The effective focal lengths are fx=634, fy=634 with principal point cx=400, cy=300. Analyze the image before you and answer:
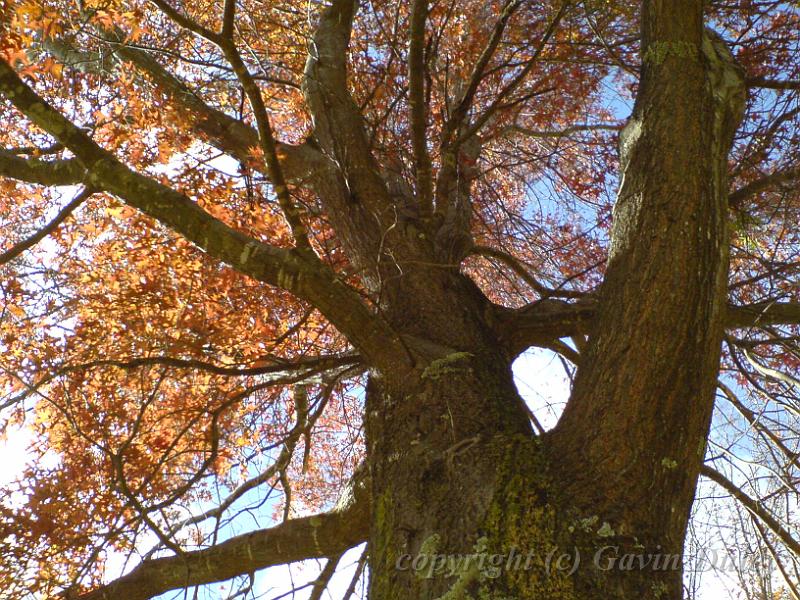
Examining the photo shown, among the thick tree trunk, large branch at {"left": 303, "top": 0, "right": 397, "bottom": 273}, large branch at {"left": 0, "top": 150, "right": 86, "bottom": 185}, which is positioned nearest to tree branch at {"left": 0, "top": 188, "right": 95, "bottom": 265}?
large branch at {"left": 0, "top": 150, "right": 86, "bottom": 185}

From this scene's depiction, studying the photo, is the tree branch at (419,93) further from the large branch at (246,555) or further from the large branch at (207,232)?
the large branch at (246,555)

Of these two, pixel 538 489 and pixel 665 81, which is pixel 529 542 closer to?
pixel 538 489

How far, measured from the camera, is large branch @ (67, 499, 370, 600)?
2881 millimetres

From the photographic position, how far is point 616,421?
204 centimetres

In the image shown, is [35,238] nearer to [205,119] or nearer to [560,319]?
[205,119]

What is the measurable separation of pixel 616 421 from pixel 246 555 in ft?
6.03

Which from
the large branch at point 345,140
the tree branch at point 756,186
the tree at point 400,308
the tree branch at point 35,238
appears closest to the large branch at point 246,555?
the tree at point 400,308

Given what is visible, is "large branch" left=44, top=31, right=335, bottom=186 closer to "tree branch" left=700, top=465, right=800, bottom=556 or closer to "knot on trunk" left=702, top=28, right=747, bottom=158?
"knot on trunk" left=702, top=28, right=747, bottom=158

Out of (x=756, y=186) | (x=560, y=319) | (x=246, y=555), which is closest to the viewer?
(x=246, y=555)

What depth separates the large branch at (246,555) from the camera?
2.88 metres

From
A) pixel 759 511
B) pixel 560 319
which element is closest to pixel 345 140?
pixel 560 319

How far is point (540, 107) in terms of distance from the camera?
21.5 ft

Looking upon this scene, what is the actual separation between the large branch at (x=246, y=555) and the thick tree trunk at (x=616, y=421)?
1.78ft

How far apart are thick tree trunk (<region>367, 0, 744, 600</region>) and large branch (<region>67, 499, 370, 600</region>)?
1.78 feet
